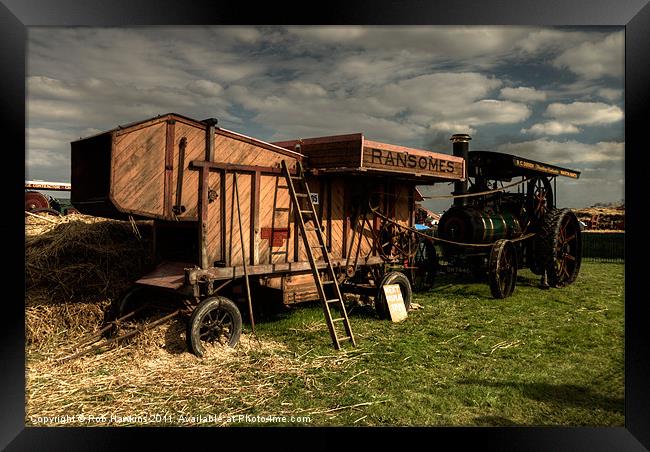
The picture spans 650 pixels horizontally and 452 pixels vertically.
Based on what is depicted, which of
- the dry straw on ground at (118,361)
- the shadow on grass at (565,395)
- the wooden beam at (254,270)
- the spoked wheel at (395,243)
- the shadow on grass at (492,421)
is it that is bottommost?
the shadow on grass at (492,421)

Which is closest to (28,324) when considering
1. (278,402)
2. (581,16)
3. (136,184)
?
(136,184)

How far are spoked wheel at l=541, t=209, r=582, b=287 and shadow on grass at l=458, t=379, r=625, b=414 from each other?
28.3ft

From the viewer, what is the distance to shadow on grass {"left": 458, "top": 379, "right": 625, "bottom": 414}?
19.4 ft

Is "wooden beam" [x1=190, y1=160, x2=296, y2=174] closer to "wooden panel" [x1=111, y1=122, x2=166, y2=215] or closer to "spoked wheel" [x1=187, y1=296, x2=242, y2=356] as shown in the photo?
"wooden panel" [x1=111, y1=122, x2=166, y2=215]

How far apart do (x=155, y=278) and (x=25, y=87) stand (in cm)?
385

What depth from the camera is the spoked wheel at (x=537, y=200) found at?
610 inches

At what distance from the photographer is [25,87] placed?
5254mm

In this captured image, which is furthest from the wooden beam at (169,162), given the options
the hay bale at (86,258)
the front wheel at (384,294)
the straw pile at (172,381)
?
the front wheel at (384,294)

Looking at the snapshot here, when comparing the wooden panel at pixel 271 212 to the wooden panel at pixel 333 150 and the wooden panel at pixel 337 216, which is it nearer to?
the wooden panel at pixel 333 150

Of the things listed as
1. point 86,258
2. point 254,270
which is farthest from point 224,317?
point 86,258

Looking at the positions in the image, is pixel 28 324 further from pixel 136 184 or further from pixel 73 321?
pixel 136 184

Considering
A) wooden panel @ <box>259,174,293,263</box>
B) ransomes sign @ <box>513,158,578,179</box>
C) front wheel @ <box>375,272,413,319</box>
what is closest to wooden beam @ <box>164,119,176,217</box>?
wooden panel @ <box>259,174,293,263</box>

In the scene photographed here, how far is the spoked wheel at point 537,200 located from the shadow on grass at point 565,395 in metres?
10.0

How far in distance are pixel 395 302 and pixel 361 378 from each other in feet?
12.9
